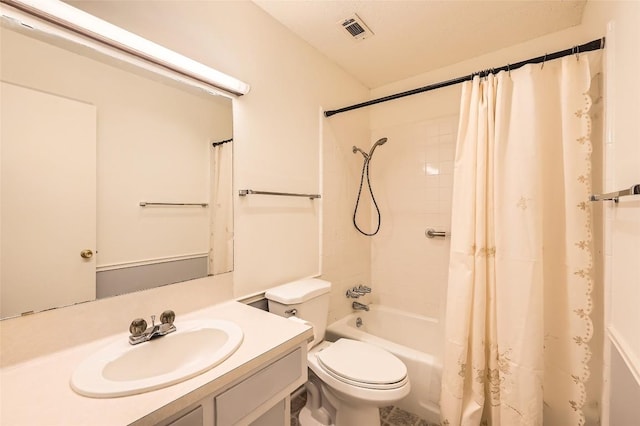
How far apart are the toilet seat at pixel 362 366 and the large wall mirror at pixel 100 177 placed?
2.43ft

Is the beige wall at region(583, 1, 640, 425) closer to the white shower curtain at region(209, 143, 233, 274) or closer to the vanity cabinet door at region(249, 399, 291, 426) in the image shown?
the vanity cabinet door at region(249, 399, 291, 426)

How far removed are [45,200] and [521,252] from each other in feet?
6.31

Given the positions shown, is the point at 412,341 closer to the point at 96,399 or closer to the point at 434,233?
the point at 434,233

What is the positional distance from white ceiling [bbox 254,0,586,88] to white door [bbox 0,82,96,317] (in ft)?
3.89

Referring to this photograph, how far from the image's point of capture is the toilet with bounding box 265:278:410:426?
1253 millimetres

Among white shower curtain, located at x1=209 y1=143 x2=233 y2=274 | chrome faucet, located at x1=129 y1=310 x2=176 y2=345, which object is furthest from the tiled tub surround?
chrome faucet, located at x1=129 y1=310 x2=176 y2=345

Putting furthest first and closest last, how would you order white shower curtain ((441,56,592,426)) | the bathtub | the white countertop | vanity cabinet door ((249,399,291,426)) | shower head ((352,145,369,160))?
shower head ((352,145,369,160))
the bathtub
white shower curtain ((441,56,592,426))
vanity cabinet door ((249,399,291,426))
the white countertop

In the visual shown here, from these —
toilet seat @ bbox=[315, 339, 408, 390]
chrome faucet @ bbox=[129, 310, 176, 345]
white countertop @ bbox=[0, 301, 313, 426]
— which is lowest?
toilet seat @ bbox=[315, 339, 408, 390]

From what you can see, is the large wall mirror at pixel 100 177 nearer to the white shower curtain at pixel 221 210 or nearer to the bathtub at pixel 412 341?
the white shower curtain at pixel 221 210

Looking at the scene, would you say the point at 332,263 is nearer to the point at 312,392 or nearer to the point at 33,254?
the point at 312,392

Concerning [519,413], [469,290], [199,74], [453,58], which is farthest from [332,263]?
[453,58]

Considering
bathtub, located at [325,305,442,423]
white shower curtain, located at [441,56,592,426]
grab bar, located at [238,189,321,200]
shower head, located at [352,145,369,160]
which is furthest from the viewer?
shower head, located at [352,145,369,160]

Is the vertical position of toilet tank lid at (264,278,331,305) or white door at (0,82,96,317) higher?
white door at (0,82,96,317)

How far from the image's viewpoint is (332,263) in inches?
79.8
